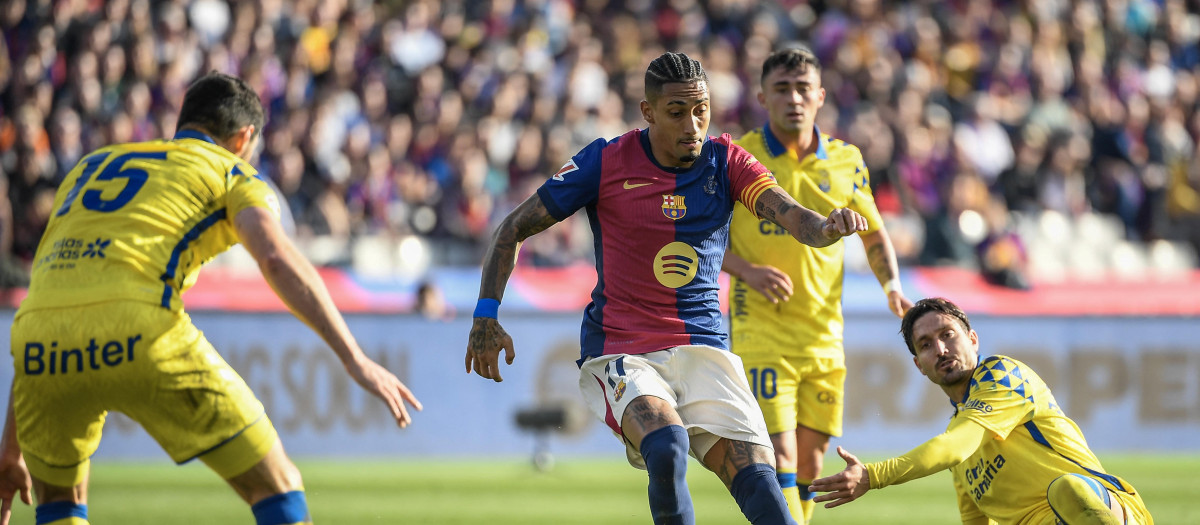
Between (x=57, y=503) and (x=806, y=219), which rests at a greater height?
(x=806, y=219)

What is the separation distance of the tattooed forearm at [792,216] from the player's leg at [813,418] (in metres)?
1.88

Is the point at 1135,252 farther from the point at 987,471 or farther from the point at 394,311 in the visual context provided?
the point at 987,471

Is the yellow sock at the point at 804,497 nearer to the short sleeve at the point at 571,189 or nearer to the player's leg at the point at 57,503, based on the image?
the short sleeve at the point at 571,189

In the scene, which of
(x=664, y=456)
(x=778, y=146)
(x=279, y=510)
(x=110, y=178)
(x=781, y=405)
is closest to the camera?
(x=279, y=510)

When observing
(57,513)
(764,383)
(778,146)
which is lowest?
(57,513)

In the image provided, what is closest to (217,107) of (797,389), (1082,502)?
(797,389)

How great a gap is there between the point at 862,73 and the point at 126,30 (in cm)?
1033

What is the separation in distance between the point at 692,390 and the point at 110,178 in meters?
2.46

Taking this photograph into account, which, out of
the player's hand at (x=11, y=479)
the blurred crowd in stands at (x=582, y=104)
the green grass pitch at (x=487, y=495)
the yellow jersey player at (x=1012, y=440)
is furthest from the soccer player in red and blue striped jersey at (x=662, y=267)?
the blurred crowd in stands at (x=582, y=104)

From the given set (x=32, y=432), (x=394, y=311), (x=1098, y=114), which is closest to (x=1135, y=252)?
(x=1098, y=114)

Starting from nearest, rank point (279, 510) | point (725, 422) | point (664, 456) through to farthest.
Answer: point (279, 510) → point (664, 456) → point (725, 422)

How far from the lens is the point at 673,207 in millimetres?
5805

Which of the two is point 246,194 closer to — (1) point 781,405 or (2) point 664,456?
(2) point 664,456

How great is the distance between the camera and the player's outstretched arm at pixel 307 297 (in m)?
4.73
